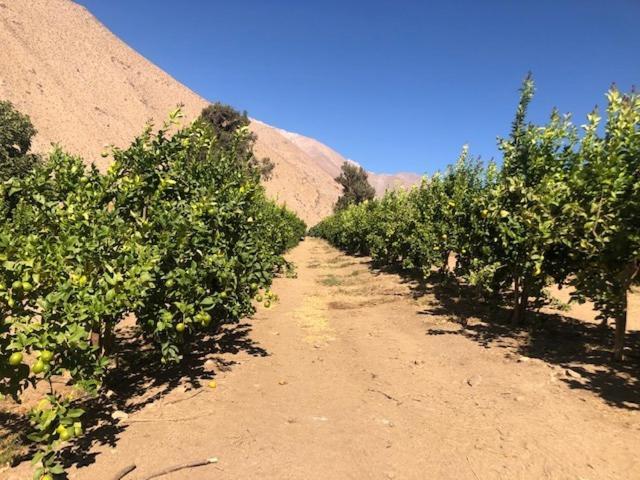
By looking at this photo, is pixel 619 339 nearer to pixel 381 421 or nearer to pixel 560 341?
pixel 560 341

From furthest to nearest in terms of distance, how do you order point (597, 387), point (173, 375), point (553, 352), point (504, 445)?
point (553, 352) → point (173, 375) → point (597, 387) → point (504, 445)

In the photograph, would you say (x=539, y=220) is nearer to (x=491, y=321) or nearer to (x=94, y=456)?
(x=491, y=321)

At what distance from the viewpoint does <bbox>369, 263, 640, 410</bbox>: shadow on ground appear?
5.79 m

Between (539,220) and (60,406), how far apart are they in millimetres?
6246

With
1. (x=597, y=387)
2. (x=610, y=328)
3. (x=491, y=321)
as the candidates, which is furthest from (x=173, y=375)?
(x=610, y=328)

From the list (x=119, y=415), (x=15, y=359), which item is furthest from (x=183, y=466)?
(x=15, y=359)

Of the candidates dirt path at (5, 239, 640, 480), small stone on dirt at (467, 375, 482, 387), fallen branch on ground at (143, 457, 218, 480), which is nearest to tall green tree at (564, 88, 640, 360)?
dirt path at (5, 239, 640, 480)

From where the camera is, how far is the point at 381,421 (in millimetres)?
5070

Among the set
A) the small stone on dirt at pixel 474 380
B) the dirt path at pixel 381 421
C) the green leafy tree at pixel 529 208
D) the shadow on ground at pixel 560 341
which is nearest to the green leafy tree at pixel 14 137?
the dirt path at pixel 381 421

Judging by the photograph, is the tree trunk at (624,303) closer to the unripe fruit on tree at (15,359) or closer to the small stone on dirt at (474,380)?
the small stone on dirt at (474,380)

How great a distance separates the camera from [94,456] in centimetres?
407

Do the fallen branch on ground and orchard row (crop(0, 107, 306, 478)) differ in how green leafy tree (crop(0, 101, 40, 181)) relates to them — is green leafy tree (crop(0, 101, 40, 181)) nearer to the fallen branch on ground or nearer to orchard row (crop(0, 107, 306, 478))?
orchard row (crop(0, 107, 306, 478))

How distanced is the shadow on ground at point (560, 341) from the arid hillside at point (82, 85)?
4964 centimetres

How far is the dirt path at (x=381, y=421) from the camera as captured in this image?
13.2 feet
